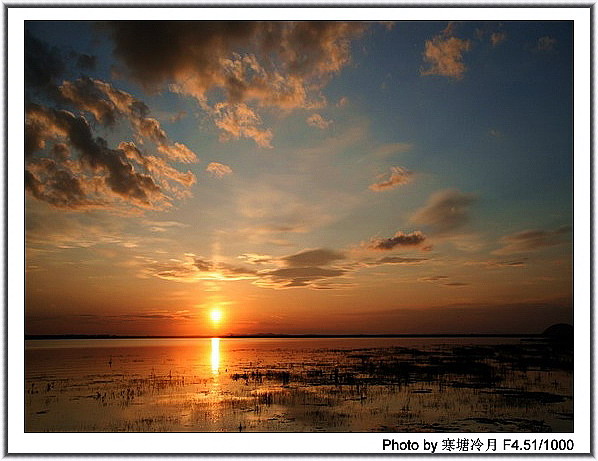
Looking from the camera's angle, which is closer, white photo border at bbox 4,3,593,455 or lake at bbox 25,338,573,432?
white photo border at bbox 4,3,593,455

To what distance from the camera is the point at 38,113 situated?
675 cm

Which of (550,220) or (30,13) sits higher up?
(30,13)

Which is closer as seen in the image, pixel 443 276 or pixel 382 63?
pixel 382 63

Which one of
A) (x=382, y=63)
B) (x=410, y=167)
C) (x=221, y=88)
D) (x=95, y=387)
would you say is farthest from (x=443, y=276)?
(x=95, y=387)

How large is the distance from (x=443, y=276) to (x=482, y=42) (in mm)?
4131

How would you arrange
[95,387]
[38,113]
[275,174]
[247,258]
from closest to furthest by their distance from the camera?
[38,113] → [275,174] → [247,258] → [95,387]

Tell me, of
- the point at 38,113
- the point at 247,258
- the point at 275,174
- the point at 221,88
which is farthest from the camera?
the point at 247,258

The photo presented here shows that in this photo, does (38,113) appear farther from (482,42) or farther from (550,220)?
(550,220)

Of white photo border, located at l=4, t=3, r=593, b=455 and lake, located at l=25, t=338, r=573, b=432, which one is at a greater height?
white photo border, located at l=4, t=3, r=593, b=455
